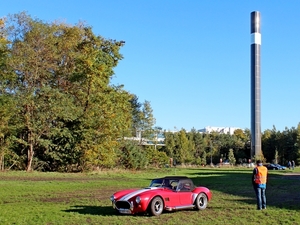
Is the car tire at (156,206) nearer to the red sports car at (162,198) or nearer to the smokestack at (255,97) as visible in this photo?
the red sports car at (162,198)

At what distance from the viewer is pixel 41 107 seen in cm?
4162

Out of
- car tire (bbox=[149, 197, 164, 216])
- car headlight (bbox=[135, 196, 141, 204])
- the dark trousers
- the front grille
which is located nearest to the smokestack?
the dark trousers

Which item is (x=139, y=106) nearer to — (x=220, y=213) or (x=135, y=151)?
(x=135, y=151)

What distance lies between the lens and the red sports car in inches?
522

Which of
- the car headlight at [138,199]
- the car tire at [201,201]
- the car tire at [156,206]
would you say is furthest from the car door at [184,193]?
the car headlight at [138,199]

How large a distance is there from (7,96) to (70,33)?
34.7ft

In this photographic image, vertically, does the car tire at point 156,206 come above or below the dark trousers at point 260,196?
below

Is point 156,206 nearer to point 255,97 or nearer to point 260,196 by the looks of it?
point 260,196

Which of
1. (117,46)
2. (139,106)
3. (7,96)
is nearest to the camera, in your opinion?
(7,96)

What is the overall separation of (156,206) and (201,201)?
232 centimetres

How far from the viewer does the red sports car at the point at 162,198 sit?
13.3m

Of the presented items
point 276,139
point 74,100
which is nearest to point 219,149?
point 276,139

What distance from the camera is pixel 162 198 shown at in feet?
45.0

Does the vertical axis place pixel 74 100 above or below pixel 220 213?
above
